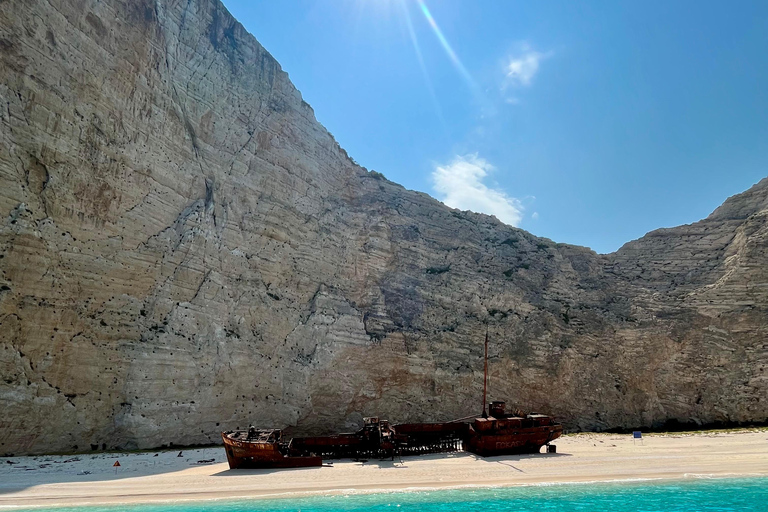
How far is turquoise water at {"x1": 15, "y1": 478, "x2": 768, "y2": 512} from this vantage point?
497 inches

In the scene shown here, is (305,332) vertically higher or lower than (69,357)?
higher

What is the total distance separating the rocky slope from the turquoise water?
35.0ft

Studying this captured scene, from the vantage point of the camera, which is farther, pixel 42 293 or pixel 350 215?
pixel 350 215

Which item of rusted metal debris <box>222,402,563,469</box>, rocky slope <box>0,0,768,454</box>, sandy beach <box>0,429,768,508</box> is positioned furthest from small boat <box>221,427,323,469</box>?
rocky slope <box>0,0,768,454</box>

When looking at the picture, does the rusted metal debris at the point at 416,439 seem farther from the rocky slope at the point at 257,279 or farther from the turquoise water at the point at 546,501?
the turquoise water at the point at 546,501

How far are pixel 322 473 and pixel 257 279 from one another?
14.1 m

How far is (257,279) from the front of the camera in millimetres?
28281

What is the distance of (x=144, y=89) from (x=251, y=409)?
64.3 feet

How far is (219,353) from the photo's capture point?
24.9 m

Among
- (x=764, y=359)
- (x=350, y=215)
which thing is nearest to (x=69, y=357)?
(x=350, y=215)

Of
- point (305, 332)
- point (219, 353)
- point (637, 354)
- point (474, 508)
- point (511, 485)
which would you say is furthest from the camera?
point (637, 354)

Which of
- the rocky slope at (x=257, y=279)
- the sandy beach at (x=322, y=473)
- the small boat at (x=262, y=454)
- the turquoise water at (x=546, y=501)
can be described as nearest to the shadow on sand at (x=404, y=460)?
the sandy beach at (x=322, y=473)

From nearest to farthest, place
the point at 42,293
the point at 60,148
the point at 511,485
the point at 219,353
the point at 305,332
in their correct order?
the point at 511,485 < the point at 42,293 < the point at 60,148 < the point at 219,353 < the point at 305,332

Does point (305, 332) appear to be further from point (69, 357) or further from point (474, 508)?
point (474, 508)
